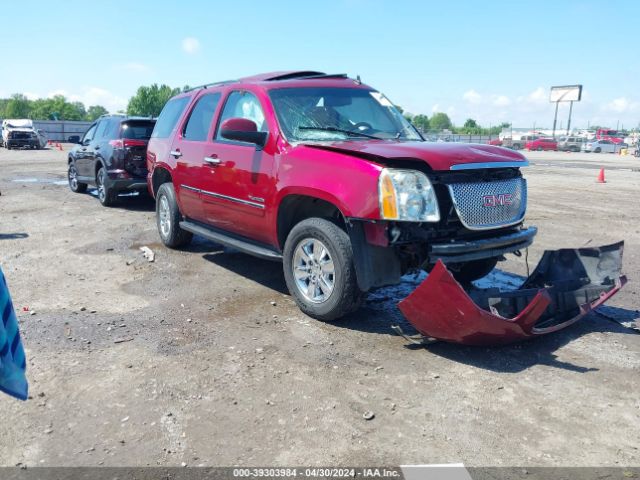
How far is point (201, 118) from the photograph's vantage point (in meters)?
6.48

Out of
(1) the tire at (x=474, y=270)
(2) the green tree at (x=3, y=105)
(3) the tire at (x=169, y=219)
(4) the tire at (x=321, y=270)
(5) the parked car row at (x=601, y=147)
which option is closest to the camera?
(4) the tire at (x=321, y=270)

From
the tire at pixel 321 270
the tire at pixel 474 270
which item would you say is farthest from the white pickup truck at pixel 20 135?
the tire at pixel 474 270

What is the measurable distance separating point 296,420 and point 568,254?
3116 millimetres

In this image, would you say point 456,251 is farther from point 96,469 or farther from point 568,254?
point 96,469

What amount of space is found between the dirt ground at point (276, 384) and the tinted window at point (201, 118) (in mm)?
1652

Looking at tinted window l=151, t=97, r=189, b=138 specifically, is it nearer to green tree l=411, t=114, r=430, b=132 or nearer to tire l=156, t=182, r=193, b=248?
tire l=156, t=182, r=193, b=248

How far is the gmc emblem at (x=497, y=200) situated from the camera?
4422mm

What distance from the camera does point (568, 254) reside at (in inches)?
196

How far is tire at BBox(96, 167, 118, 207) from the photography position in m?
10.8

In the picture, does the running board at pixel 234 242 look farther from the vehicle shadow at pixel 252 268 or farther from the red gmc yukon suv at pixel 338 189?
the vehicle shadow at pixel 252 268

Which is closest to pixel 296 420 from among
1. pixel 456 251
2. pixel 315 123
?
pixel 456 251

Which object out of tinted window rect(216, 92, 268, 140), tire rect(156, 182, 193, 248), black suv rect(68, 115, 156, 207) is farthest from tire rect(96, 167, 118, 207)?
tinted window rect(216, 92, 268, 140)

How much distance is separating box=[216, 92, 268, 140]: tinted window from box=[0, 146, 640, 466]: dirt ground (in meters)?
1.73

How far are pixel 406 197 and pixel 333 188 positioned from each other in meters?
0.61
